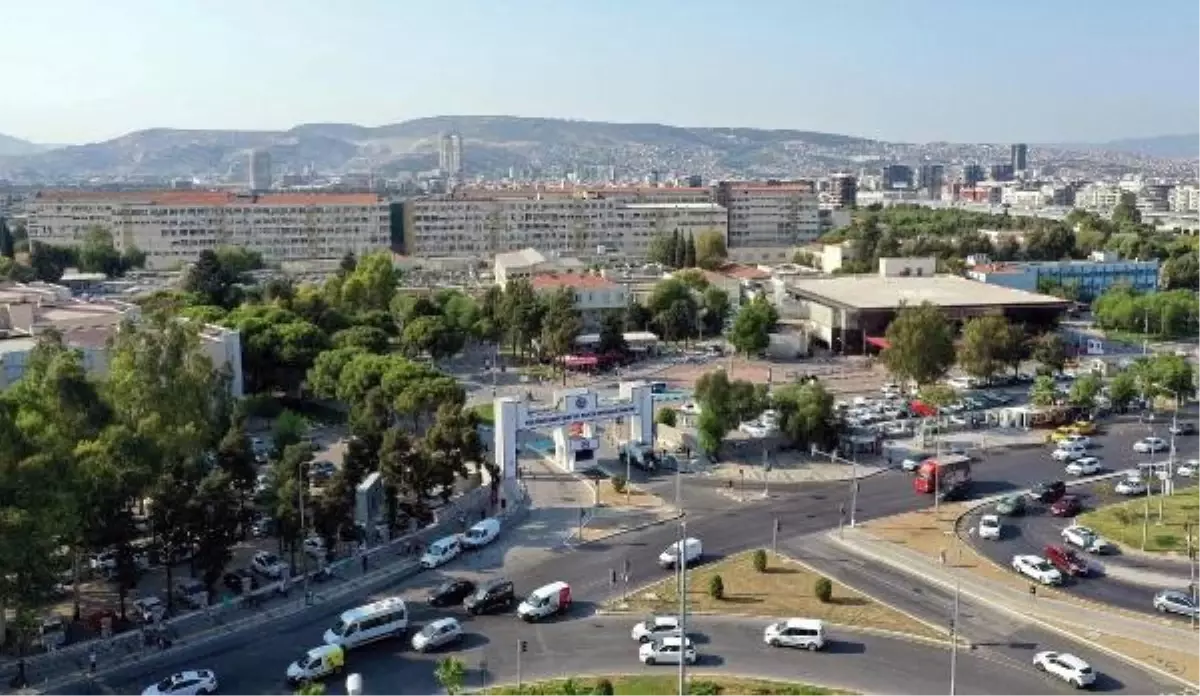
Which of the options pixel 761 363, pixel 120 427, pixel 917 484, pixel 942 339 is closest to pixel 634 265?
pixel 761 363

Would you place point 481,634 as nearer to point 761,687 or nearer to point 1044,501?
point 761,687

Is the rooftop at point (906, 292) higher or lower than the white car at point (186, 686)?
higher

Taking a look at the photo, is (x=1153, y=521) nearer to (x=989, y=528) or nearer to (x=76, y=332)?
(x=989, y=528)

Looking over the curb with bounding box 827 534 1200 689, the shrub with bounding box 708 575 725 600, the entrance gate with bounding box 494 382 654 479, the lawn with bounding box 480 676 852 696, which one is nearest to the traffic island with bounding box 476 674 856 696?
the lawn with bounding box 480 676 852 696

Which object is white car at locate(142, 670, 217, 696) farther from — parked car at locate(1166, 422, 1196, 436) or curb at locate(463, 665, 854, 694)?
parked car at locate(1166, 422, 1196, 436)

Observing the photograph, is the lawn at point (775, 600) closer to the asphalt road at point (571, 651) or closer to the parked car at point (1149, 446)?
the asphalt road at point (571, 651)

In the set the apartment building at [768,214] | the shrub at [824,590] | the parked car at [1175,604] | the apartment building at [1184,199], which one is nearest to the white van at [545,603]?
the shrub at [824,590]
